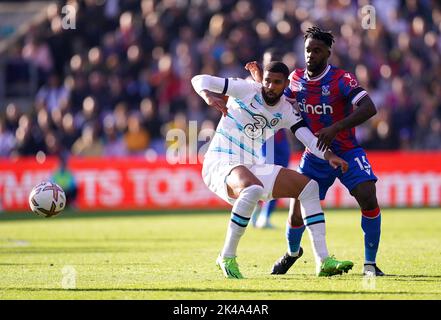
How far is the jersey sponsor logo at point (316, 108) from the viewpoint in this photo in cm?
Result: 1051

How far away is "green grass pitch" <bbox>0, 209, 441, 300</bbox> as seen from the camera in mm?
8852

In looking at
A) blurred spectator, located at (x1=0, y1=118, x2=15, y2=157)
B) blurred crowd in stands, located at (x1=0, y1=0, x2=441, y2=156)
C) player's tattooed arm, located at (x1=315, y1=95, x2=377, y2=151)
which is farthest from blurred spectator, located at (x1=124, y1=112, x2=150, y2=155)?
player's tattooed arm, located at (x1=315, y1=95, x2=377, y2=151)

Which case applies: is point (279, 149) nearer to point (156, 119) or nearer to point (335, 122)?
point (335, 122)

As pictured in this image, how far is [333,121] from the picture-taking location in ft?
34.7

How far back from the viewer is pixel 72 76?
85.6 feet

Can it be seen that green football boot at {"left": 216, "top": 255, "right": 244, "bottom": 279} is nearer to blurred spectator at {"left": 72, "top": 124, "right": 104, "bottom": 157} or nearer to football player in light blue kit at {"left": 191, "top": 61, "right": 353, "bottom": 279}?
football player in light blue kit at {"left": 191, "top": 61, "right": 353, "bottom": 279}

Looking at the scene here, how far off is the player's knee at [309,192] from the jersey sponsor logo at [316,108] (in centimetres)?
85

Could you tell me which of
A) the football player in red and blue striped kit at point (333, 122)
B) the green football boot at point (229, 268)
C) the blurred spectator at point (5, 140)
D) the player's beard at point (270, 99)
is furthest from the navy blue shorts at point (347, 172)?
the blurred spectator at point (5, 140)

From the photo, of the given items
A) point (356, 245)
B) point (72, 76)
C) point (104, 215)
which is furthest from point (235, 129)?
point (72, 76)

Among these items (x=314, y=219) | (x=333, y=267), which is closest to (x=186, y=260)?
(x=314, y=219)

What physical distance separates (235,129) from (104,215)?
462 inches

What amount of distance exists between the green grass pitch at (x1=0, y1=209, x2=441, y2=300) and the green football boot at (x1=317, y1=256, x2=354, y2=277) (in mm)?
104

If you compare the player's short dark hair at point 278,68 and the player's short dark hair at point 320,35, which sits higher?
the player's short dark hair at point 320,35

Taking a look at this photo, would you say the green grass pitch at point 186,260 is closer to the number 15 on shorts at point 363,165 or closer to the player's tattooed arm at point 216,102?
the number 15 on shorts at point 363,165
